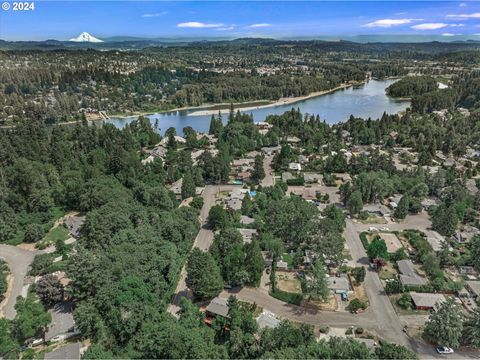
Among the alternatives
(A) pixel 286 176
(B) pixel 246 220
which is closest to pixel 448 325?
(B) pixel 246 220

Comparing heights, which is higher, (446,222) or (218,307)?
(446,222)

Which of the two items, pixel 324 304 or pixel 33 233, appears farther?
pixel 33 233

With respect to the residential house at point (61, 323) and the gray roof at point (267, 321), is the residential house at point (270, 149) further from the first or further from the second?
the residential house at point (61, 323)

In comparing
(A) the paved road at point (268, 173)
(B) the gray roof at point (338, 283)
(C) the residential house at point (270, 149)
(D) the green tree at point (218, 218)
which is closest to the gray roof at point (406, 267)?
(B) the gray roof at point (338, 283)

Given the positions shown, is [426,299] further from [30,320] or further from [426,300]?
[30,320]

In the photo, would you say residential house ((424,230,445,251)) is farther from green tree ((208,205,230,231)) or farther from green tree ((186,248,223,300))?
green tree ((186,248,223,300))

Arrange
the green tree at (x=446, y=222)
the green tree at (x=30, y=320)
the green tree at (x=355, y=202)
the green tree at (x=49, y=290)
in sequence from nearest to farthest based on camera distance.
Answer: the green tree at (x=30, y=320) → the green tree at (x=49, y=290) → the green tree at (x=446, y=222) → the green tree at (x=355, y=202)

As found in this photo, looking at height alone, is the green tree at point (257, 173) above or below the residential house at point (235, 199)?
above

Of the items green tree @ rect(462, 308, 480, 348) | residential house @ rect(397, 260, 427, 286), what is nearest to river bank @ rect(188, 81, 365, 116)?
residential house @ rect(397, 260, 427, 286)

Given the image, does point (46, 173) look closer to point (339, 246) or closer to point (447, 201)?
point (339, 246)
